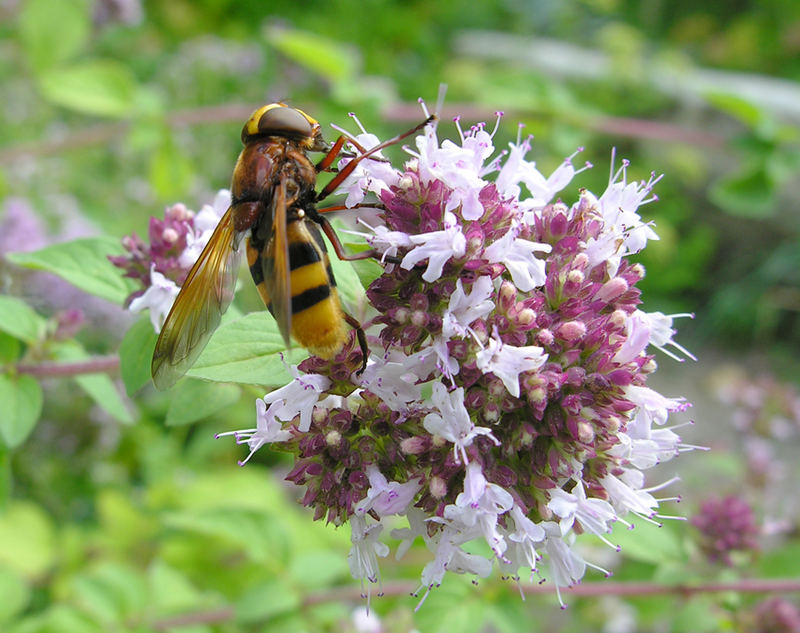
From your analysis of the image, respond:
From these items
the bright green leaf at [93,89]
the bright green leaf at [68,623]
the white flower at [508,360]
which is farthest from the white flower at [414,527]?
the bright green leaf at [93,89]

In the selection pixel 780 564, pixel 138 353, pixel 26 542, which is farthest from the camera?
pixel 26 542

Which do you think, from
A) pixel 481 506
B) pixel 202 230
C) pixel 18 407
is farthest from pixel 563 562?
pixel 18 407

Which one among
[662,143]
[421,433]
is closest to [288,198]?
[421,433]

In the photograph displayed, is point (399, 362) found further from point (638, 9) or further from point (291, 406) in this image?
point (638, 9)

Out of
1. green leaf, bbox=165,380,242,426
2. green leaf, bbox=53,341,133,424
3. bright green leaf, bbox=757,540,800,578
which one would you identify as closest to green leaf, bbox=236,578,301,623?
green leaf, bbox=53,341,133,424

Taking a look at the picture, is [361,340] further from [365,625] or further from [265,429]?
[365,625]

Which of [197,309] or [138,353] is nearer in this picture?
[197,309]

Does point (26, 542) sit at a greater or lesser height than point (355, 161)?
lesser

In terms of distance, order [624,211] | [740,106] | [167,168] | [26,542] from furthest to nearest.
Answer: [740,106] < [167,168] < [26,542] < [624,211]
